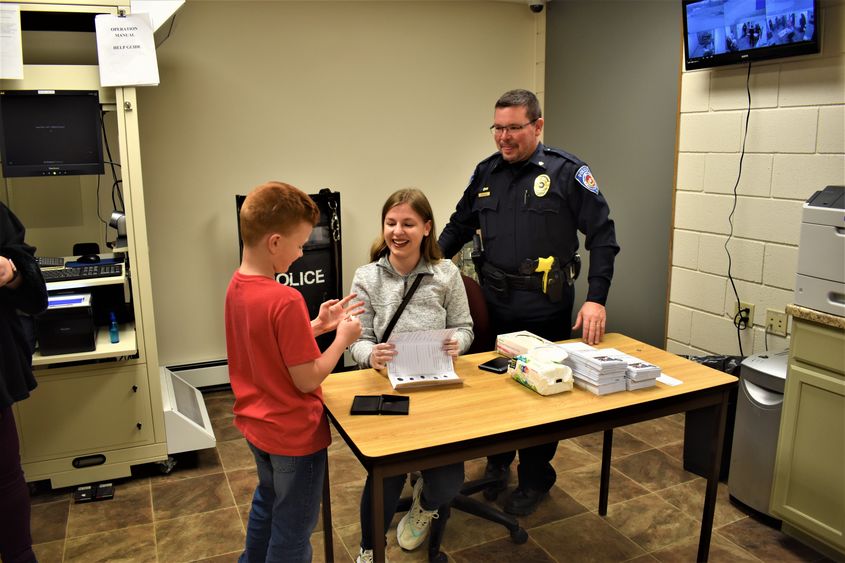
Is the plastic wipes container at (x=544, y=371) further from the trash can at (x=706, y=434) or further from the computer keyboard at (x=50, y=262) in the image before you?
the computer keyboard at (x=50, y=262)

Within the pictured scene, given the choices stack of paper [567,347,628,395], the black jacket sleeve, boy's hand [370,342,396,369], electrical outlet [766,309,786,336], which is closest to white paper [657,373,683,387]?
stack of paper [567,347,628,395]

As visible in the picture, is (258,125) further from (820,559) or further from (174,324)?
(820,559)

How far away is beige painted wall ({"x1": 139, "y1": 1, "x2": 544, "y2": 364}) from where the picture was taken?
3783mm

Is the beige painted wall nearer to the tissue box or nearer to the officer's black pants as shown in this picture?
the officer's black pants

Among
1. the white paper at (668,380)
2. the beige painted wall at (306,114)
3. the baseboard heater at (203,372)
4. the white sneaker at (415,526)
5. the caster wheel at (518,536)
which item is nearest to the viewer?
the white paper at (668,380)

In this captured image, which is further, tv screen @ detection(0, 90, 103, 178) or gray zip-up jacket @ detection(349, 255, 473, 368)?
tv screen @ detection(0, 90, 103, 178)

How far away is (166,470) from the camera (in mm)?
3066

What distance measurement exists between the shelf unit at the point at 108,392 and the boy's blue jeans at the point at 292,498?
136 centimetres

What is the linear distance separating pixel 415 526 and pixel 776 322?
190cm

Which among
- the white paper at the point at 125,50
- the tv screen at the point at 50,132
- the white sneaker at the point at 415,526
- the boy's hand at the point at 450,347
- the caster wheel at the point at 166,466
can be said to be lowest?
the caster wheel at the point at 166,466

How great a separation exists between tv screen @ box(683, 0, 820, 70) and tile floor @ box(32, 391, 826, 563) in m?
1.82

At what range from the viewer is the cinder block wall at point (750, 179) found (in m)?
2.86

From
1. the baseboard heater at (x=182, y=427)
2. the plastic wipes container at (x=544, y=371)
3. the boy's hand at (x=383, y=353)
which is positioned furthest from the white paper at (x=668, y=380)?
the baseboard heater at (x=182, y=427)

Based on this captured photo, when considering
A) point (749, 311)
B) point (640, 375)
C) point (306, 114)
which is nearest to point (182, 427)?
point (306, 114)
